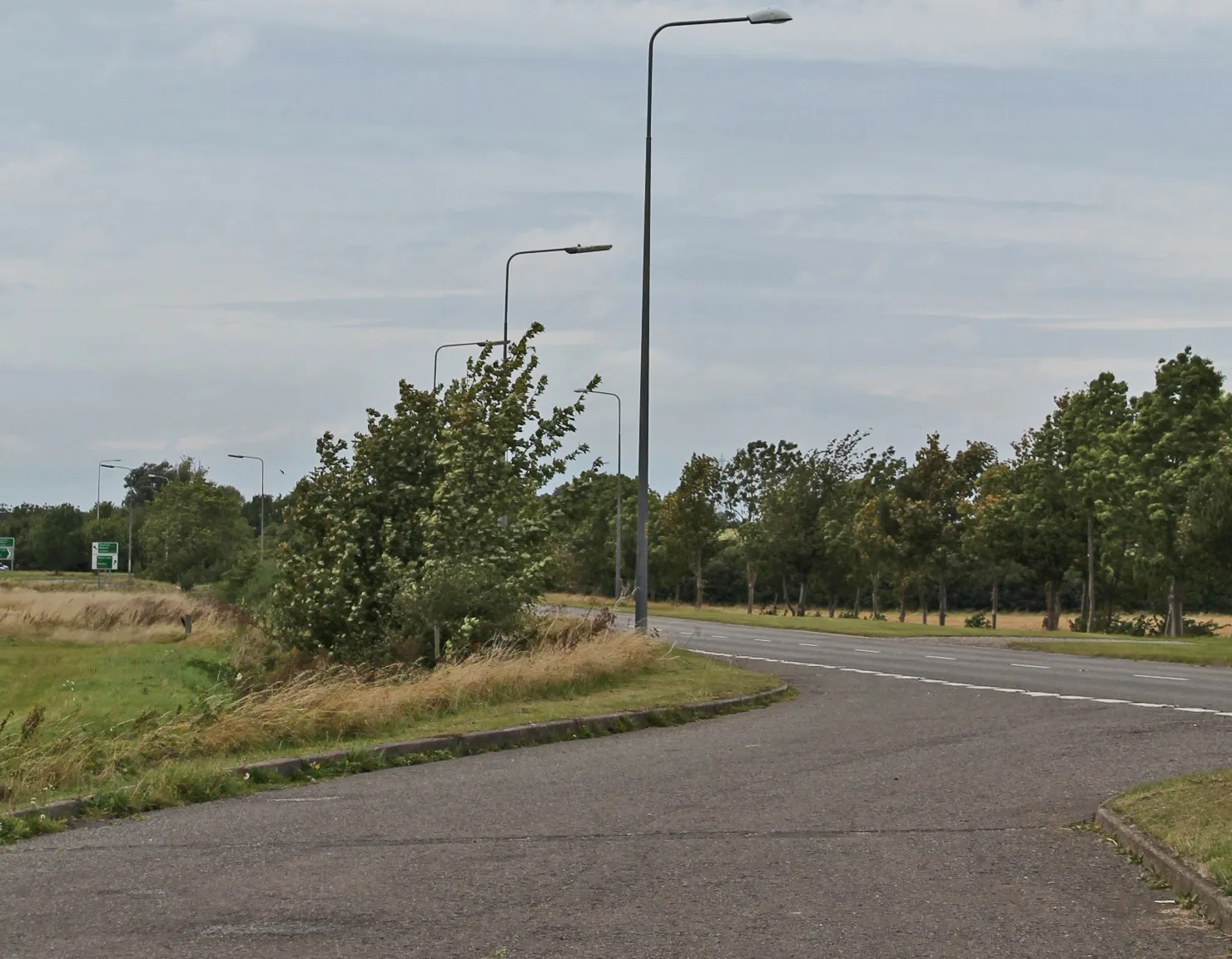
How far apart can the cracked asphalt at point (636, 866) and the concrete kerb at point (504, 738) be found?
457mm

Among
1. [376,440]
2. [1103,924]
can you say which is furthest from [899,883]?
[376,440]

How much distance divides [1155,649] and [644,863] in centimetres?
2722

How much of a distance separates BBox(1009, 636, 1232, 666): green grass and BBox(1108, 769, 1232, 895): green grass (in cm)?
2038

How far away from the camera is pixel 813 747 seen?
14445mm

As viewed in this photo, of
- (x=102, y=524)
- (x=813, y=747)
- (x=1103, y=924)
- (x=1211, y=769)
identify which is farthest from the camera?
(x=102, y=524)

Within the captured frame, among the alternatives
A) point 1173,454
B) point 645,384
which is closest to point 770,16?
point 645,384

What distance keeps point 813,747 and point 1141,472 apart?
40.6 metres

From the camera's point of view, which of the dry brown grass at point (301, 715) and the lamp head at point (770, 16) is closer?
the dry brown grass at point (301, 715)

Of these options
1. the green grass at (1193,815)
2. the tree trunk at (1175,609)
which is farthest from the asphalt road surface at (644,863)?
the tree trunk at (1175,609)

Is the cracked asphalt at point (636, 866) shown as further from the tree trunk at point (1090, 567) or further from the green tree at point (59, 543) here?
the green tree at point (59, 543)

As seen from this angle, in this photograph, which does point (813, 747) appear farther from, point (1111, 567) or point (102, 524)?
point (102, 524)

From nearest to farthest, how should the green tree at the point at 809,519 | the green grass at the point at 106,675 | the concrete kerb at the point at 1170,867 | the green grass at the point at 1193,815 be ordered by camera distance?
the concrete kerb at the point at 1170,867 → the green grass at the point at 1193,815 → the green grass at the point at 106,675 → the green tree at the point at 809,519

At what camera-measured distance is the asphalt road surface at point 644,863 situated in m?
6.94

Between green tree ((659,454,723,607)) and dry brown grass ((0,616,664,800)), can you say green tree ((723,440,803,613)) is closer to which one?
green tree ((659,454,723,607))
